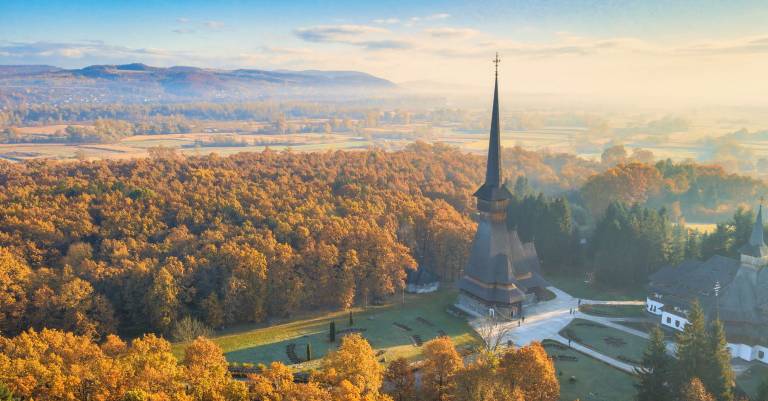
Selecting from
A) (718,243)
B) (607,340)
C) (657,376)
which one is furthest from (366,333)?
(718,243)

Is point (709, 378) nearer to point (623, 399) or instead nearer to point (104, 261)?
point (623, 399)

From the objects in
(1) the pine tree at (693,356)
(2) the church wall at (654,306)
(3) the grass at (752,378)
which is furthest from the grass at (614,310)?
(1) the pine tree at (693,356)

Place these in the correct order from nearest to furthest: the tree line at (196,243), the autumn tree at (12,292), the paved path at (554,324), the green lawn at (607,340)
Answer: the autumn tree at (12,292) < the green lawn at (607,340) < the paved path at (554,324) < the tree line at (196,243)

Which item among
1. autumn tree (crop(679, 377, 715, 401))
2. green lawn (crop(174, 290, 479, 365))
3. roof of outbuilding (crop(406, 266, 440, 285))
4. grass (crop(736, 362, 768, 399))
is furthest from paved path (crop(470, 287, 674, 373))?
autumn tree (crop(679, 377, 715, 401))

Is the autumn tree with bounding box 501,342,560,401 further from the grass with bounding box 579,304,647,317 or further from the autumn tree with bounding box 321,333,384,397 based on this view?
the grass with bounding box 579,304,647,317

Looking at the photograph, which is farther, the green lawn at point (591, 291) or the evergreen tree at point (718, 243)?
the green lawn at point (591, 291)

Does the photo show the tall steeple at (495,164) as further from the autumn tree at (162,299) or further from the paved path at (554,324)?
the autumn tree at (162,299)
